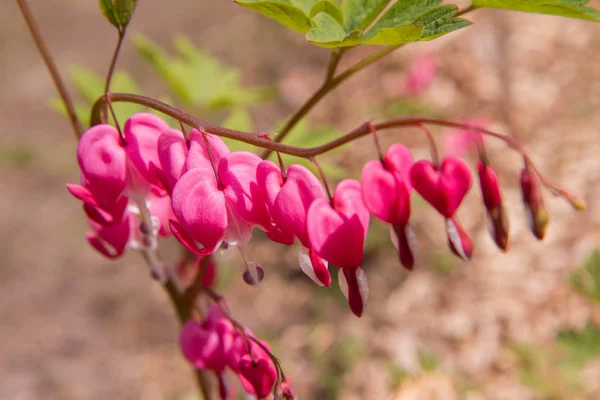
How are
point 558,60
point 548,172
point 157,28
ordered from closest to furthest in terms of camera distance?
point 548,172, point 558,60, point 157,28

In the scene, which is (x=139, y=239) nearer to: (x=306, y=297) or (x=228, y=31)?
(x=306, y=297)

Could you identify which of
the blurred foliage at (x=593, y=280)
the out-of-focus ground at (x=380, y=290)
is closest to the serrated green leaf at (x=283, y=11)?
the blurred foliage at (x=593, y=280)

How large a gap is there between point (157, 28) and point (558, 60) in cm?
356

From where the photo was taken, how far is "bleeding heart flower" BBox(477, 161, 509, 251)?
1.03 metres

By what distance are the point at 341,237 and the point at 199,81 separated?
4.85 feet

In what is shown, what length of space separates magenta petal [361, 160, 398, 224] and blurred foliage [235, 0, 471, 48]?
0.21 metres

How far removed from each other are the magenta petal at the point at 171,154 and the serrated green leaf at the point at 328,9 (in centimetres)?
30

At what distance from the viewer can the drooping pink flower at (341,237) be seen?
874 mm

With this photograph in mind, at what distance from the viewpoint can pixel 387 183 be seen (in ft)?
3.13

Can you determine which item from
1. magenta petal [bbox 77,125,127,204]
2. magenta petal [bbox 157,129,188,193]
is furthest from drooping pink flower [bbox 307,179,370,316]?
magenta petal [bbox 77,125,127,204]

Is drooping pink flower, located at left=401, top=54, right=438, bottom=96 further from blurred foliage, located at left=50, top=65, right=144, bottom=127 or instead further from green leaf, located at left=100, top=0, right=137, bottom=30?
green leaf, located at left=100, top=0, right=137, bottom=30

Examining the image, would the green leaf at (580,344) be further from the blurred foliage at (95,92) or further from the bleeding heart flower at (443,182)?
the blurred foliage at (95,92)

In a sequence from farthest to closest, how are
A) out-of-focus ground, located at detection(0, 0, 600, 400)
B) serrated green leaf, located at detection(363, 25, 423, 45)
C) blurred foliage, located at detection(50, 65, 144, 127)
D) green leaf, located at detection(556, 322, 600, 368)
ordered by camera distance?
1. out-of-focus ground, located at detection(0, 0, 600, 400)
2. green leaf, located at detection(556, 322, 600, 368)
3. blurred foliage, located at detection(50, 65, 144, 127)
4. serrated green leaf, located at detection(363, 25, 423, 45)

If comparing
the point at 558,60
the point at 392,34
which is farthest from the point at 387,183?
the point at 558,60
